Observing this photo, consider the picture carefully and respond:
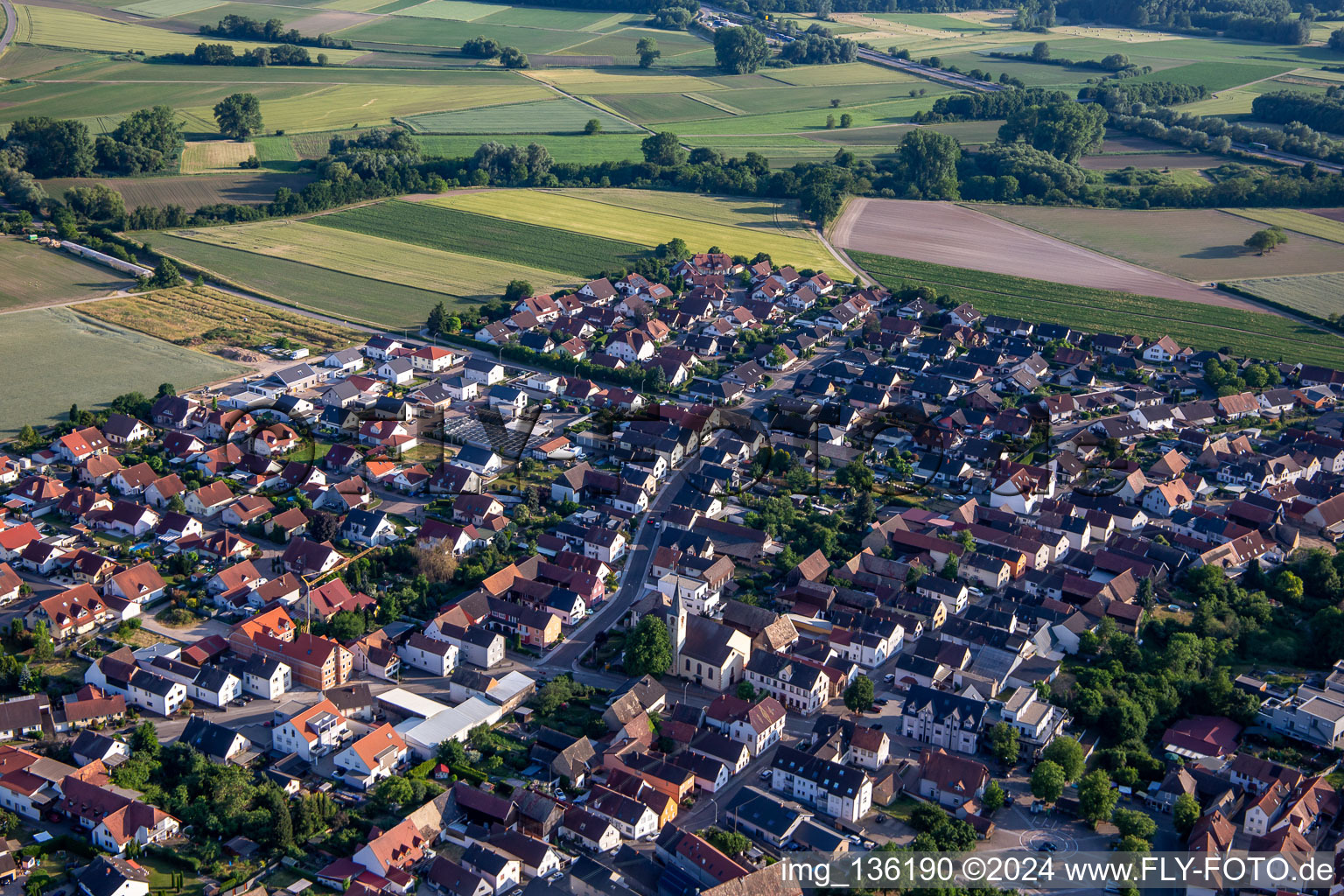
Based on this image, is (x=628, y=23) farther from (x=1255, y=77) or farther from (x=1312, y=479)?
(x=1312, y=479)

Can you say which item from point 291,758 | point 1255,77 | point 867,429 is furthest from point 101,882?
point 1255,77

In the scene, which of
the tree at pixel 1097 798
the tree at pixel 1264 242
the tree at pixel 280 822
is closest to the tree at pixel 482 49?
the tree at pixel 1264 242

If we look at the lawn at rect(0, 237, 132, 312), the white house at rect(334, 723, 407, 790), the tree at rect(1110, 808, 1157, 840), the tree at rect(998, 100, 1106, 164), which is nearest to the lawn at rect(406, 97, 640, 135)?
the tree at rect(998, 100, 1106, 164)

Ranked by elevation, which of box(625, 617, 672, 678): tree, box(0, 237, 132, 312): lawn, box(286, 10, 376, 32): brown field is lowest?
box(625, 617, 672, 678): tree

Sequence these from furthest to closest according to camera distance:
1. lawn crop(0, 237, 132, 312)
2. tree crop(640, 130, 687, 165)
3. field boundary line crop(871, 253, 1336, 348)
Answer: tree crop(640, 130, 687, 165), field boundary line crop(871, 253, 1336, 348), lawn crop(0, 237, 132, 312)

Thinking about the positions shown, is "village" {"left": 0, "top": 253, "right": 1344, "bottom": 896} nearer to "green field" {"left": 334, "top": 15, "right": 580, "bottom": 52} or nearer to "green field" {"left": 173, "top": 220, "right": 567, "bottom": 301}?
"green field" {"left": 173, "top": 220, "right": 567, "bottom": 301}

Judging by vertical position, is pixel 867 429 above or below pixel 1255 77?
below

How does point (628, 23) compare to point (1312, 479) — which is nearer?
point (1312, 479)

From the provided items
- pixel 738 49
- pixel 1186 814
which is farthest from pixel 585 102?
pixel 1186 814
